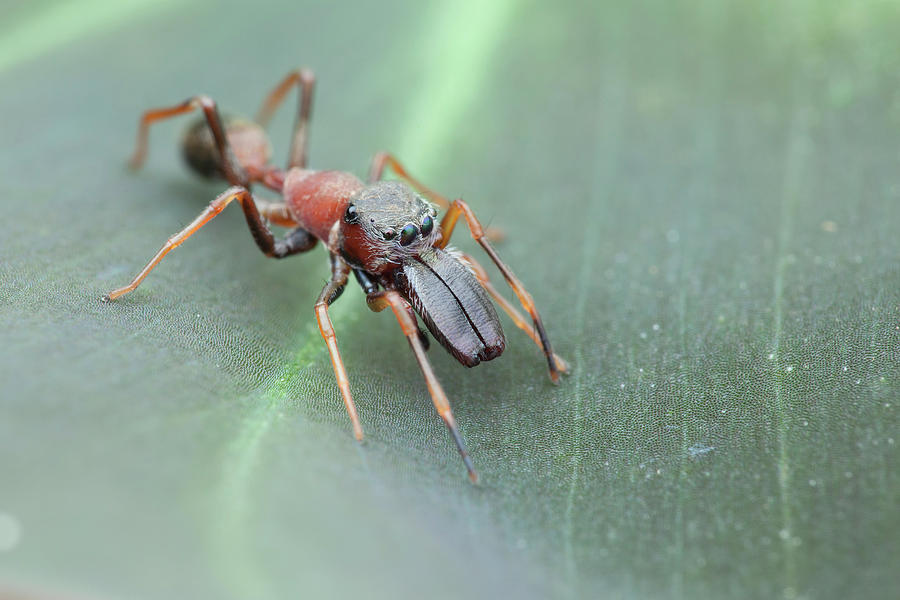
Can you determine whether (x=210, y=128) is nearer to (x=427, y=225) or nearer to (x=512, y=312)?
(x=427, y=225)

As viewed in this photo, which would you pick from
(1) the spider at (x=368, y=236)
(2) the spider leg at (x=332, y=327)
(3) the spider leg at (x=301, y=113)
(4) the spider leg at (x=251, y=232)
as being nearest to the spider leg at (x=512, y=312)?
(1) the spider at (x=368, y=236)

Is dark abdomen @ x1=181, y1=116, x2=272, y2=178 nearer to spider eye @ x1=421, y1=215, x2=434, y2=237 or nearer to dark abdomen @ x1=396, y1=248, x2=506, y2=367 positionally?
spider eye @ x1=421, y1=215, x2=434, y2=237

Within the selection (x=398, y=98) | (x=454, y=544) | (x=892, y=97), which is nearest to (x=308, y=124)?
(x=398, y=98)

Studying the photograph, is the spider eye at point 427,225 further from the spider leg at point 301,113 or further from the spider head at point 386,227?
the spider leg at point 301,113

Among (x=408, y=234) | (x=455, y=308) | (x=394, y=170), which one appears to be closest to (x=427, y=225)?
(x=408, y=234)

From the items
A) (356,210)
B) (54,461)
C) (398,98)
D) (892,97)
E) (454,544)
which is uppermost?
(892,97)

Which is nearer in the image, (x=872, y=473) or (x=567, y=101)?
(x=872, y=473)

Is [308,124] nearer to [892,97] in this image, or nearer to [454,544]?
[454,544]
